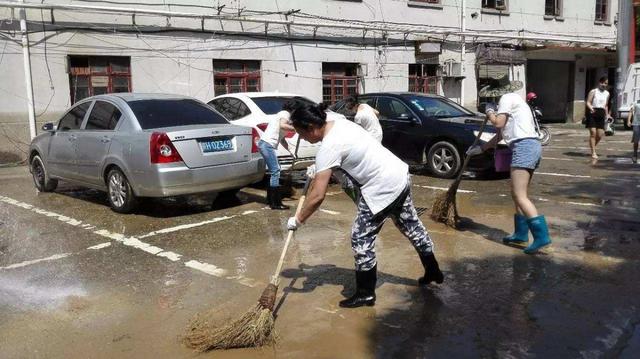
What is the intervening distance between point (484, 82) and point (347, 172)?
1758cm

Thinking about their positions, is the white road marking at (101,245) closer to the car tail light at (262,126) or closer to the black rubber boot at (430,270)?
the car tail light at (262,126)

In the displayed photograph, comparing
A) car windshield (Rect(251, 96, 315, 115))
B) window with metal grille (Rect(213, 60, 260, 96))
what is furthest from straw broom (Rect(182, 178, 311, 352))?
window with metal grille (Rect(213, 60, 260, 96))

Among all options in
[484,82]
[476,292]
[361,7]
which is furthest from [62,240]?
[484,82]

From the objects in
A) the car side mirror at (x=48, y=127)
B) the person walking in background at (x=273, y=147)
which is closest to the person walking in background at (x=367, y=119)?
the person walking in background at (x=273, y=147)

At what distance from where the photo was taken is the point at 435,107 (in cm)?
1024

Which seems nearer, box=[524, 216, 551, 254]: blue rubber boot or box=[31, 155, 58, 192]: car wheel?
box=[524, 216, 551, 254]: blue rubber boot

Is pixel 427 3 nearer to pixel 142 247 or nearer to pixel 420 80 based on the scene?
pixel 420 80

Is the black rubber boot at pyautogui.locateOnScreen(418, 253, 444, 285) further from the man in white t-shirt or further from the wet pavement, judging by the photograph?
the man in white t-shirt

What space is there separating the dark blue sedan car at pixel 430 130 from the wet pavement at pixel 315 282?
59.9 inches

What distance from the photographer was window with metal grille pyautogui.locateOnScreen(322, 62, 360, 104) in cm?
1677

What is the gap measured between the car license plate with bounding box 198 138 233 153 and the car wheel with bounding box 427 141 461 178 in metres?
3.92

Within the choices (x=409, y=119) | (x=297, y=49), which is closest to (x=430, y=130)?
(x=409, y=119)

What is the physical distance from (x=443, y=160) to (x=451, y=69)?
33.9 ft

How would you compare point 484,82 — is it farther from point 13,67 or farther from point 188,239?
point 188,239
